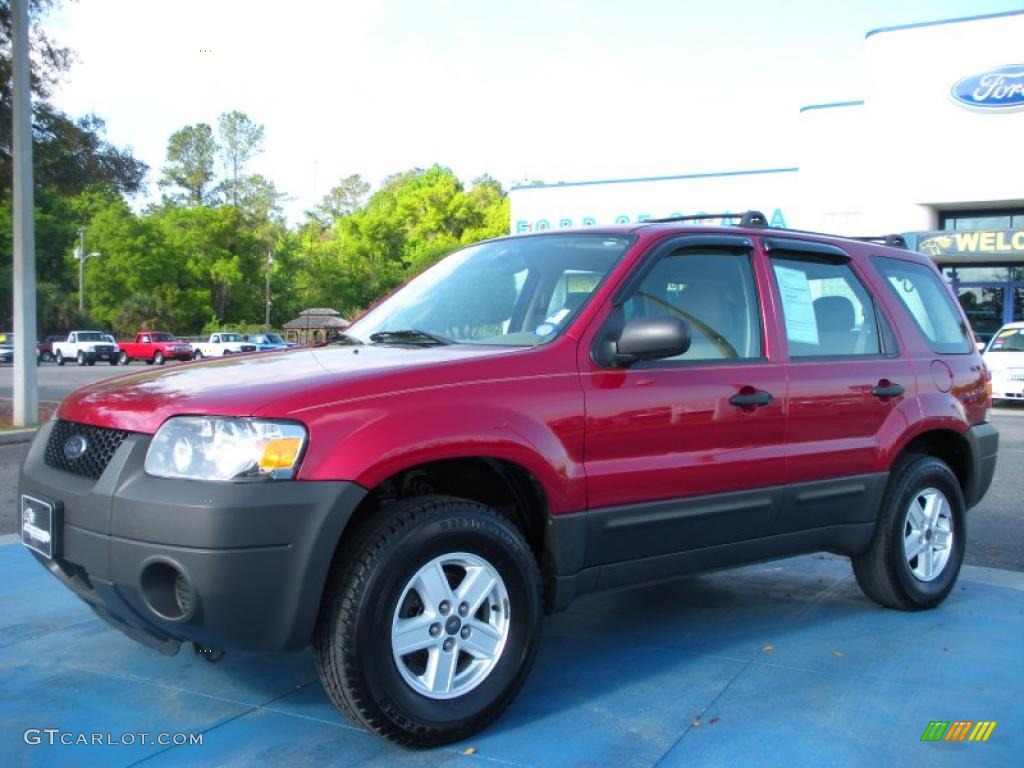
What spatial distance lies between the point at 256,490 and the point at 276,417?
226 millimetres

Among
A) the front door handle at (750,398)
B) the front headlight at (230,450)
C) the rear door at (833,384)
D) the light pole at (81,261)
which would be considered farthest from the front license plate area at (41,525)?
the light pole at (81,261)

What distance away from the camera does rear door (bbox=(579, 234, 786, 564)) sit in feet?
12.2

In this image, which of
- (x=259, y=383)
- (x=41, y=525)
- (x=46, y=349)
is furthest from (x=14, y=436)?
(x=46, y=349)

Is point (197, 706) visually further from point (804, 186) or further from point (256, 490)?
point (804, 186)

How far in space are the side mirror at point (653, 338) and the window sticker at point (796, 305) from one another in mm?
1034

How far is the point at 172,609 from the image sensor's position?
3045 millimetres

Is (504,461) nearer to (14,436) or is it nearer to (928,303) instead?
(928,303)

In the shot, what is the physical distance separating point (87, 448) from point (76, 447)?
0.21 ft

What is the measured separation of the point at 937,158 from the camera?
2455 centimetres

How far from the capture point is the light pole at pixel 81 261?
2258 inches

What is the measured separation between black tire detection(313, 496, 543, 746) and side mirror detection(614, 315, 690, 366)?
794 mm

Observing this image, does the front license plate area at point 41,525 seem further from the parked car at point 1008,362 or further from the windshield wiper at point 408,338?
the parked car at point 1008,362

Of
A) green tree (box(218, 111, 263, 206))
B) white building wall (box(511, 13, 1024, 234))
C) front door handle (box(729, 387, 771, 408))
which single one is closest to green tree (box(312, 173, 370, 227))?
green tree (box(218, 111, 263, 206))

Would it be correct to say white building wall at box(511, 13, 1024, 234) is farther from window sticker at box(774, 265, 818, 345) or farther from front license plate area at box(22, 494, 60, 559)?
front license plate area at box(22, 494, 60, 559)
